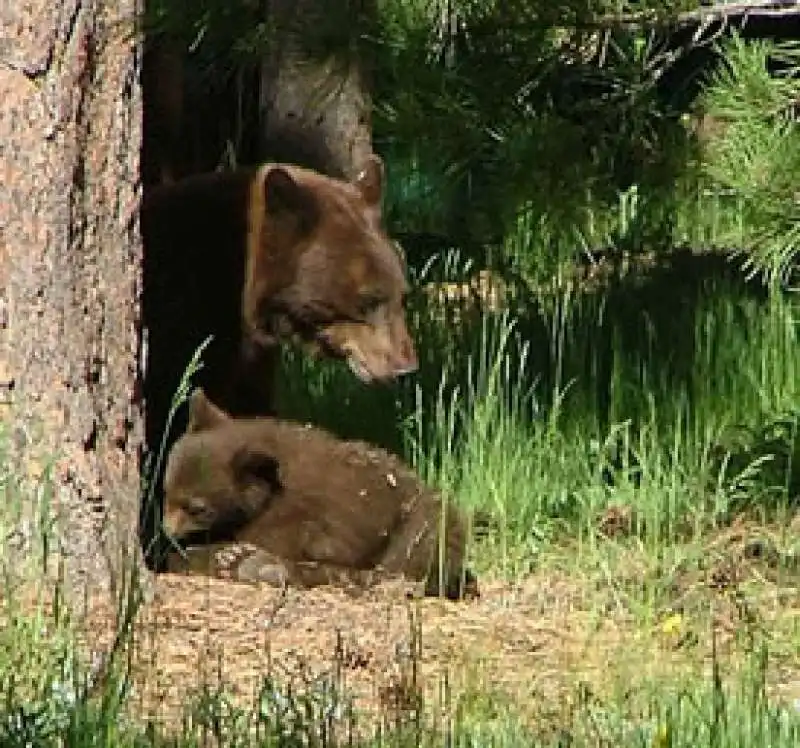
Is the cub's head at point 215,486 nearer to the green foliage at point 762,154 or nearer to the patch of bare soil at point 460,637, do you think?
the patch of bare soil at point 460,637

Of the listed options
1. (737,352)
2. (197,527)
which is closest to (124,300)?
(197,527)

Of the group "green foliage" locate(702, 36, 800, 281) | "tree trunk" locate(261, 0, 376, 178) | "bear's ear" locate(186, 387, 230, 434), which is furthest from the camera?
"tree trunk" locate(261, 0, 376, 178)

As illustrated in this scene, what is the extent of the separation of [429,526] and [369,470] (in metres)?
0.25

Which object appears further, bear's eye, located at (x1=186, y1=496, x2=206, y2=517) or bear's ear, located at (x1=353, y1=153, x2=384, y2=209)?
bear's ear, located at (x1=353, y1=153, x2=384, y2=209)

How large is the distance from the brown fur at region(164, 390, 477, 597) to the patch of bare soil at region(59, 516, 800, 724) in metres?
0.20

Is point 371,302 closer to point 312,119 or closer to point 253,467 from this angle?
point 253,467

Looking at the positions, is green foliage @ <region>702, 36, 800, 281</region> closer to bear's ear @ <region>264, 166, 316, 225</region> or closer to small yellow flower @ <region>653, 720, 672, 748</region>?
bear's ear @ <region>264, 166, 316, 225</region>

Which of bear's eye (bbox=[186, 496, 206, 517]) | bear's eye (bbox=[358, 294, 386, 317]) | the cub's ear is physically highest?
bear's eye (bbox=[358, 294, 386, 317])

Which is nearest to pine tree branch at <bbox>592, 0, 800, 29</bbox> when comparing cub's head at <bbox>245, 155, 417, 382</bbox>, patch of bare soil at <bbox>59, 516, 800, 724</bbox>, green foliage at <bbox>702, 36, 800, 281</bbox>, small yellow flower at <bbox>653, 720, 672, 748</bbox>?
green foliage at <bbox>702, 36, 800, 281</bbox>

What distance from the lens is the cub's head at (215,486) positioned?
660 centimetres

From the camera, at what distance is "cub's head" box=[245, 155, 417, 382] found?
301 inches

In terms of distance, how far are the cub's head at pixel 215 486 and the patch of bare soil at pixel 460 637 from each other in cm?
26

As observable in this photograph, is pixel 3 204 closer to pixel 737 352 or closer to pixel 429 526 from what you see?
pixel 429 526

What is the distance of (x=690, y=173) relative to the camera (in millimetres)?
7320
